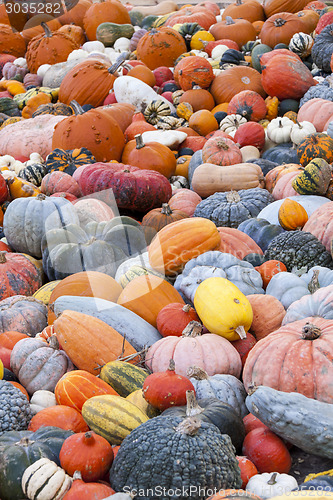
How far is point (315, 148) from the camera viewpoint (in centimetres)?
545

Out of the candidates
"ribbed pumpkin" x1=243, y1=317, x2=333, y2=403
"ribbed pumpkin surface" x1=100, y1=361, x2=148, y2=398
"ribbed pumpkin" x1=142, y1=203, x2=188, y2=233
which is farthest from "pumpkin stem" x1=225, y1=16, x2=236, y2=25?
"ribbed pumpkin surface" x1=100, y1=361, x2=148, y2=398

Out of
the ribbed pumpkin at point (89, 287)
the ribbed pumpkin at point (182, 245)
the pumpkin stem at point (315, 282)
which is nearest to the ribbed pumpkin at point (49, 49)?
the ribbed pumpkin at point (182, 245)

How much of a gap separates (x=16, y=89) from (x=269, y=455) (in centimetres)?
787

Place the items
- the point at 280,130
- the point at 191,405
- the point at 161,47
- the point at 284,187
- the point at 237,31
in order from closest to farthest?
the point at 191,405
the point at 284,187
the point at 280,130
the point at 161,47
the point at 237,31

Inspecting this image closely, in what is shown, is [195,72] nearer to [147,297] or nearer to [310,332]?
[147,297]

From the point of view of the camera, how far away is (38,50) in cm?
934

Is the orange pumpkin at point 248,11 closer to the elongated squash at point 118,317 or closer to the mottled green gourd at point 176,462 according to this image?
the elongated squash at point 118,317

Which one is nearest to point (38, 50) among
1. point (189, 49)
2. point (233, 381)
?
point (189, 49)

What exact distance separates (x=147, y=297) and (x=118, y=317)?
0.29 meters

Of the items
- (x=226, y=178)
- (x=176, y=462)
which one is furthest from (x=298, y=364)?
(x=226, y=178)

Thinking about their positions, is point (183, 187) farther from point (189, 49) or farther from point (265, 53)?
point (189, 49)

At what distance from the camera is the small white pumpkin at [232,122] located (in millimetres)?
6948

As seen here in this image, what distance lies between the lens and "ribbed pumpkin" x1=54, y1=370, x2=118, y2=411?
9.37 ft

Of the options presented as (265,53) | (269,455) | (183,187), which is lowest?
(183,187)
